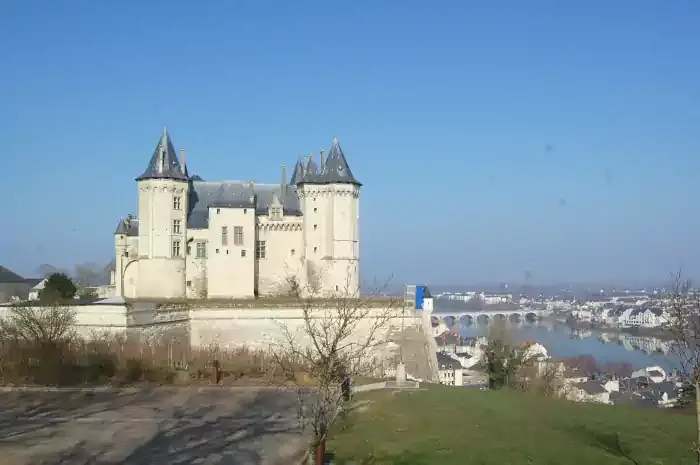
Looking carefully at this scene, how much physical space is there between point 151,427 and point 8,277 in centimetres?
5343

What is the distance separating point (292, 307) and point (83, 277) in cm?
5196

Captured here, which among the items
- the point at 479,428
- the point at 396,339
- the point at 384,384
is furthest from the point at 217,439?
the point at 396,339

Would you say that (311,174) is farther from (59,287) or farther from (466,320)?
(466,320)

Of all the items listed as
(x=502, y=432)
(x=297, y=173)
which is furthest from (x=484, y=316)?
(x=502, y=432)

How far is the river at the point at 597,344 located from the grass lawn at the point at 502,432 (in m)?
37.9

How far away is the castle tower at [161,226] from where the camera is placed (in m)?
40.0

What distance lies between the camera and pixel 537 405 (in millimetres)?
18141

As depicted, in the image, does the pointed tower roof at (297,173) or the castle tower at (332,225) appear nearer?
the castle tower at (332,225)

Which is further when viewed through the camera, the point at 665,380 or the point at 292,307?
the point at 665,380

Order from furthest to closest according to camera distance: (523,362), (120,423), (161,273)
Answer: (161,273), (523,362), (120,423)

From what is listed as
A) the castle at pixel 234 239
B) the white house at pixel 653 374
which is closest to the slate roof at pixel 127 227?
the castle at pixel 234 239

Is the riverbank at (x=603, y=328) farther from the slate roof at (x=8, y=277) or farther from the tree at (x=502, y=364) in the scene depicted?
the slate roof at (x=8, y=277)

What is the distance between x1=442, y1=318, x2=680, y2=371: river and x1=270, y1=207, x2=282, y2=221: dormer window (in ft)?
74.8

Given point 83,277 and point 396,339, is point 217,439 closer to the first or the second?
point 396,339
